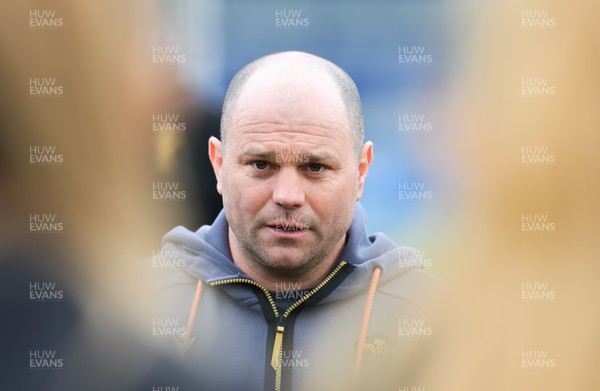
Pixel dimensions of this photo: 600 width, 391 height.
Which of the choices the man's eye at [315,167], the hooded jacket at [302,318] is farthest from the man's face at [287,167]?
the hooded jacket at [302,318]

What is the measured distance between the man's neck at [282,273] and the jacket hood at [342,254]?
0.06ft

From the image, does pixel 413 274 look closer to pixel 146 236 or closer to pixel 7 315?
pixel 146 236

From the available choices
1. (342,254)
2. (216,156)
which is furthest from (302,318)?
(216,156)

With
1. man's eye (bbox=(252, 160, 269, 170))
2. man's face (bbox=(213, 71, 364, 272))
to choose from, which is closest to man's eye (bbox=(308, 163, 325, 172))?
man's face (bbox=(213, 71, 364, 272))

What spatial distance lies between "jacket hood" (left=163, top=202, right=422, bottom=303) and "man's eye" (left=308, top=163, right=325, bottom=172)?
0.64 ft

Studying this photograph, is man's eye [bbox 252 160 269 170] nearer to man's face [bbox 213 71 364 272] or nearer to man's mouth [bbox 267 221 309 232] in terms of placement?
man's face [bbox 213 71 364 272]

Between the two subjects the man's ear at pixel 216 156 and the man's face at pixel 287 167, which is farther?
the man's ear at pixel 216 156

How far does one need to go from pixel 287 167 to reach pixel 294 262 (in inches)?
10.1

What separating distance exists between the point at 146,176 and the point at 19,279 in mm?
450

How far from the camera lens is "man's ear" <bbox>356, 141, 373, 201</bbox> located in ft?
4.54

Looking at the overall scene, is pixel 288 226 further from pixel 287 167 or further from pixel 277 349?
pixel 277 349

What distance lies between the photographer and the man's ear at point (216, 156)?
54.5 inches

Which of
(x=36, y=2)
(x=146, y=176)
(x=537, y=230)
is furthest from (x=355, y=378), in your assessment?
(x=36, y=2)

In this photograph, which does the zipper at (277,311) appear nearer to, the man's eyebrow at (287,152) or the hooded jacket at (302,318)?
the hooded jacket at (302,318)
